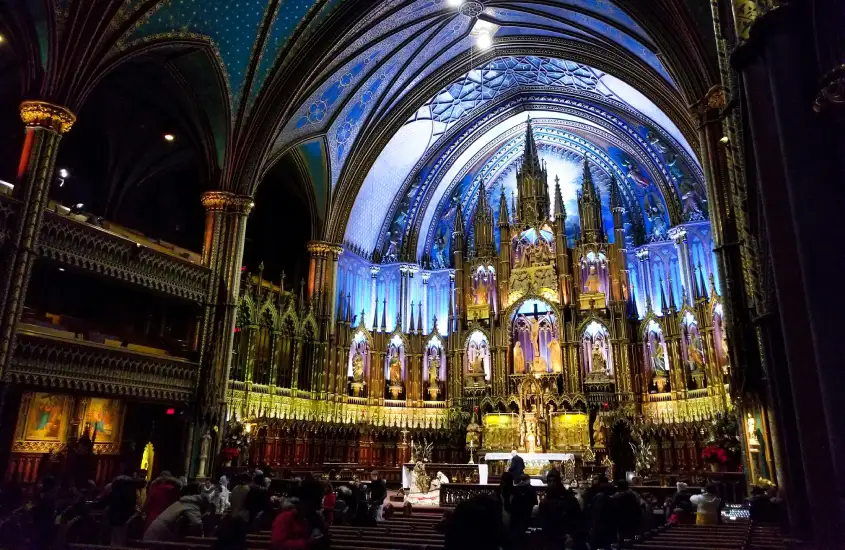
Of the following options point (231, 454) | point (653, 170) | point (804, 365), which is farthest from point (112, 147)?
point (804, 365)

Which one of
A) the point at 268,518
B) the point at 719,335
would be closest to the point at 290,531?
the point at 268,518

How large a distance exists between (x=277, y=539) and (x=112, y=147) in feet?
70.5

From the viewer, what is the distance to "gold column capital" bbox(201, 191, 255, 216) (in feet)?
62.3

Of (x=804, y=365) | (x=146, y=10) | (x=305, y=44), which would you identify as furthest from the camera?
(x=305, y=44)

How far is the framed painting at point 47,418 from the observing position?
56.7 ft

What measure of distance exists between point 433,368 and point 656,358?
916cm

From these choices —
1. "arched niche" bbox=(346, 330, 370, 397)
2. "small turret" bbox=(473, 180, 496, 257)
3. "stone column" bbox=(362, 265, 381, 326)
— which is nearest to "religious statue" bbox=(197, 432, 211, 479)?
"arched niche" bbox=(346, 330, 370, 397)

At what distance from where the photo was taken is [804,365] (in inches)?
205

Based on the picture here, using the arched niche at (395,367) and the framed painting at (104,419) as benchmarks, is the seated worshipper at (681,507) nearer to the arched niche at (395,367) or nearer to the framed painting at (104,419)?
the arched niche at (395,367)

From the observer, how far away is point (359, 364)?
79.3 feet

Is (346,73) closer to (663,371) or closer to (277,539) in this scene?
(663,371)

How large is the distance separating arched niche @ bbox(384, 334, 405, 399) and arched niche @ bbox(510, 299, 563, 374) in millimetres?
4868

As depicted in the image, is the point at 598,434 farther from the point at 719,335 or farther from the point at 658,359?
the point at 719,335

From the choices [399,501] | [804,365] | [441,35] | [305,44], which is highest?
[441,35]
